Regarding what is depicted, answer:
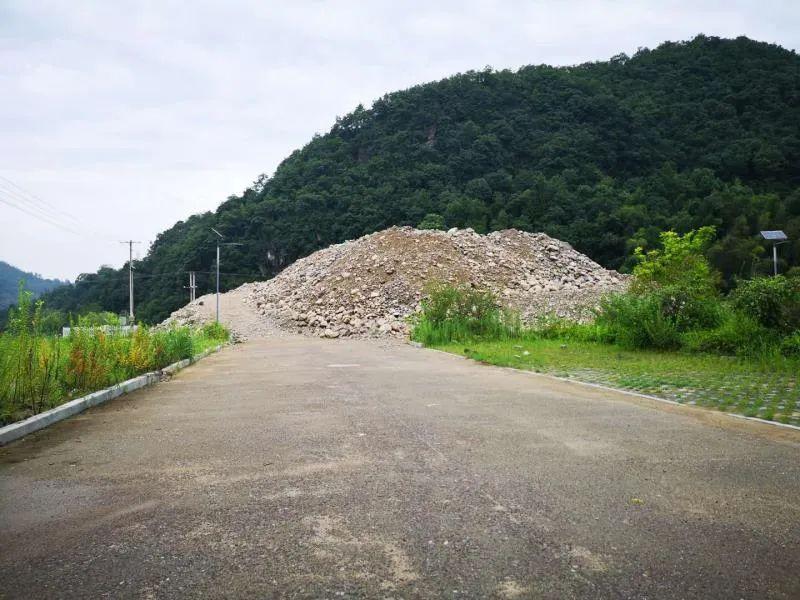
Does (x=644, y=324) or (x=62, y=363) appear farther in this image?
(x=644, y=324)

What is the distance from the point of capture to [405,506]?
3.56m

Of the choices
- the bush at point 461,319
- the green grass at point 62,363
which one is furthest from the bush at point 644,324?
the green grass at point 62,363

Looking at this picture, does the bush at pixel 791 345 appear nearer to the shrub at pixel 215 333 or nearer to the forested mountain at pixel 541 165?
the shrub at pixel 215 333

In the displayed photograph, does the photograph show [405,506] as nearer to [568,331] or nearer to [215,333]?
[568,331]

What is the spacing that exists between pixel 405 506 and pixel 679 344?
12.6m

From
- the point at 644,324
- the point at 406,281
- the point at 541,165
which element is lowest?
the point at 644,324

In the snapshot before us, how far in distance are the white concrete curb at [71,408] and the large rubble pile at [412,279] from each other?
17.4m

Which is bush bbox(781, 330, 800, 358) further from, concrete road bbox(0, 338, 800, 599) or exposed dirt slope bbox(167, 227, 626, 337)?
exposed dirt slope bbox(167, 227, 626, 337)

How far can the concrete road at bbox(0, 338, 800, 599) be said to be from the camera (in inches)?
105

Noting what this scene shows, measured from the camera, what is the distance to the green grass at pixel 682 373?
23.8ft

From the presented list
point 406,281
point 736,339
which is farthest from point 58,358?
point 406,281

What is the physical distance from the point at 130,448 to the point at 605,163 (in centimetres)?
7725

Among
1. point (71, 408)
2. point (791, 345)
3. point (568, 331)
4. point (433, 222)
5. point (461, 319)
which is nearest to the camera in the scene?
point (71, 408)

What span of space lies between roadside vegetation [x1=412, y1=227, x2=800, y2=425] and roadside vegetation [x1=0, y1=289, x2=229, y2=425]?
25.5ft
